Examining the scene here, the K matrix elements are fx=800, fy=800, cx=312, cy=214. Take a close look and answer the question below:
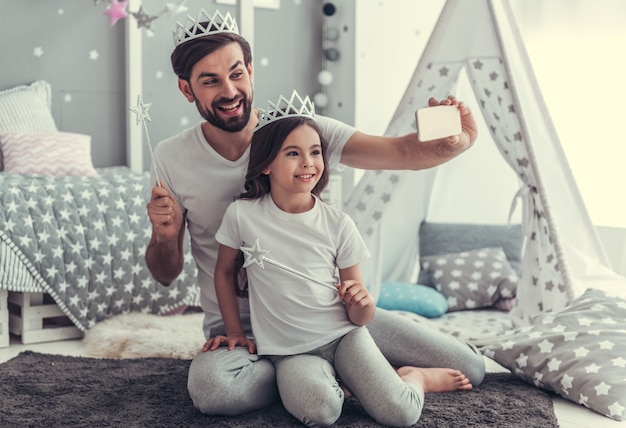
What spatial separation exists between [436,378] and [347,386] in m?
0.31

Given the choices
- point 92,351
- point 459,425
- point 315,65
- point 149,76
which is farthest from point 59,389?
point 315,65

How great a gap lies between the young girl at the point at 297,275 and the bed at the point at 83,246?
3.49 feet

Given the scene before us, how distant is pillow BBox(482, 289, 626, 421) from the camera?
213 cm

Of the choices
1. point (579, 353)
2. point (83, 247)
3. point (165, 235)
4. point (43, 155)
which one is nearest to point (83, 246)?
point (83, 247)

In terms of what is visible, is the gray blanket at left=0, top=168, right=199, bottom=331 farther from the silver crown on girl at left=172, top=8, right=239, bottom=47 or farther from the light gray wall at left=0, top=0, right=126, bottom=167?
the silver crown on girl at left=172, top=8, right=239, bottom=47

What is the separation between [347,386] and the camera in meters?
1.98

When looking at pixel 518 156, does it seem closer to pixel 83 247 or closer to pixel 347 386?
pixel 347 386

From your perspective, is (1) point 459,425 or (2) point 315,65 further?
(2) point 315,65

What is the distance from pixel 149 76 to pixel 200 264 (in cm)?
211

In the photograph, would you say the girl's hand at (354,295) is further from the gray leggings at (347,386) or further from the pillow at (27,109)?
the pillow at (27,109)

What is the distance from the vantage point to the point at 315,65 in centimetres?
461

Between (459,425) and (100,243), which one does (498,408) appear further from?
(100,243)

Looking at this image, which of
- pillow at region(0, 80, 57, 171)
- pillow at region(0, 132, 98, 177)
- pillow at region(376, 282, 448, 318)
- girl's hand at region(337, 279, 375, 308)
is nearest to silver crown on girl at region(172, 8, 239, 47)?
girl's hand at region(337, 279, 375, 308)

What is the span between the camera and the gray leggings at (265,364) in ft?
6.36
